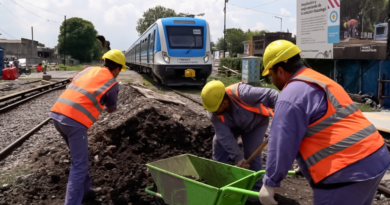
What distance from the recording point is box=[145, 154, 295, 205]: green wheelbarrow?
2.83 metres

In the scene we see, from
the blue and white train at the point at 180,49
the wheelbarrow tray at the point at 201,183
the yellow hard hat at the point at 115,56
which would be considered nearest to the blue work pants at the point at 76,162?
the wheelbarrow tray at the point at 201,183

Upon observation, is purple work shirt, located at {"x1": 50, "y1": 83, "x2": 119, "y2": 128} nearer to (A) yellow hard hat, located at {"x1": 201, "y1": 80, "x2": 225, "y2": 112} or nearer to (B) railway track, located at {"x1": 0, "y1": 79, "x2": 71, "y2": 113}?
(A) yellow hard hat, located at {"x1": 201, "y1": 80, "x2": 225, "y2": 112}

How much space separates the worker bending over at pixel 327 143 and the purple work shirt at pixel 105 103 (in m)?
2.24

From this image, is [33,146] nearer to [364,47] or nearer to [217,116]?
[217,116]

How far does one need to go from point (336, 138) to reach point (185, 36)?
13.7m

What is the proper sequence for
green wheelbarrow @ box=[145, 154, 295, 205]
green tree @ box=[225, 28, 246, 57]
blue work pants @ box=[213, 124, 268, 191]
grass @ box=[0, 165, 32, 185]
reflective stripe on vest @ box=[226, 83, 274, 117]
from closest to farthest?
1. green wheelbarrow @ box=[145, 154, 295, 205]
2. reflective stripe on vest @ box=[226, 83, 274, 117]
3. blue work pants @ box=[213, 124, 268, 191]
4. grass @ box=[0, 165, 32, 185]
5. green tree @ box=[225, 28, 246, 57]

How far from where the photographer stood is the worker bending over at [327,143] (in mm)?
2070

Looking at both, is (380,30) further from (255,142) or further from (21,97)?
(21,97)

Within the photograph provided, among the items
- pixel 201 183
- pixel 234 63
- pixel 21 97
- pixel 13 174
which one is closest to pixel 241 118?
pixel 201 183

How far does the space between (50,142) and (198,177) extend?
4.15 m

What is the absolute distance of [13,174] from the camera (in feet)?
16.9

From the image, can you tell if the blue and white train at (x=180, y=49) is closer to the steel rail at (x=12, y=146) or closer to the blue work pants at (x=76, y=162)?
the steel rail at (x=12, y=146)

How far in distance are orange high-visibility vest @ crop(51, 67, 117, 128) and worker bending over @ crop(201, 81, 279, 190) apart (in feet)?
3.66

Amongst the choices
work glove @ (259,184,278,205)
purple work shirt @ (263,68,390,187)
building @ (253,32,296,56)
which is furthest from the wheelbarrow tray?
building @ (253,32,296,56)
